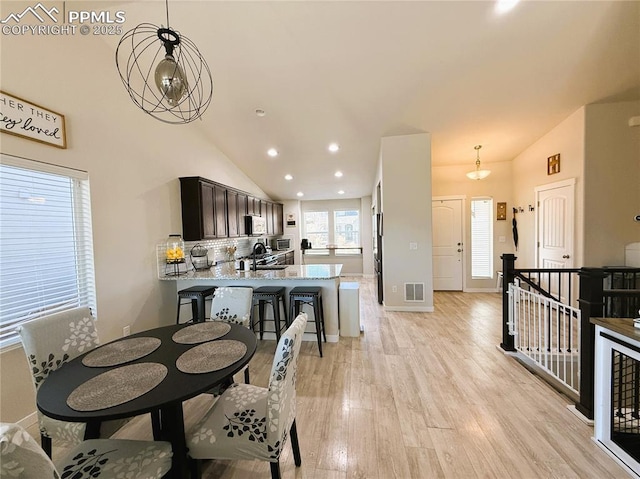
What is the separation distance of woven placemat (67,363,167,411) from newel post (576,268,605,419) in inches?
118

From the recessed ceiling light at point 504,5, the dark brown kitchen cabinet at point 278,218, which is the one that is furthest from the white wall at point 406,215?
the dark brown kitchen cabinet at point 278,218

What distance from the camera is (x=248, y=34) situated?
108 inches

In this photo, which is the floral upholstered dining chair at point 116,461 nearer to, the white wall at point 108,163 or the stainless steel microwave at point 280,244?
the white wall at point 108,163

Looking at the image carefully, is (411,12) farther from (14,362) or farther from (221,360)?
(14,362)

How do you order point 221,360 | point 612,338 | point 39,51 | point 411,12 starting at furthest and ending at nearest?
point 411,12 < point 39,51 < point 612,338 < point 221,360

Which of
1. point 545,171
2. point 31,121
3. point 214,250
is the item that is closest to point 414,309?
point 545,171

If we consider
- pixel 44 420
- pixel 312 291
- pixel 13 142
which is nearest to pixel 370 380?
pixel 312 291

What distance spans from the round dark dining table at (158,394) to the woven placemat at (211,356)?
0.03 meters

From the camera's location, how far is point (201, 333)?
1.83m

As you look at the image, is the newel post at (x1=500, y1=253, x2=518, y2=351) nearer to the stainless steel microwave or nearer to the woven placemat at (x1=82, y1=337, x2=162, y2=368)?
the woven placemat at (x1=82, y1=337, x2=162, y2=368)

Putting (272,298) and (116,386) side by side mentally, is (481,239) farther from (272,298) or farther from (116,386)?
(116,386)

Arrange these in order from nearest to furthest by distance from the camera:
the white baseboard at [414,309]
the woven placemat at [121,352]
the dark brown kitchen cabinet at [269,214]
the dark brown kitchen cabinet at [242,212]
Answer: the woven placemat at [121,352]
the white baseboard at [414,309]
the dark brown kitchen cabinet at [242,212]
the dark brown kitchen cabinet at [269,214]

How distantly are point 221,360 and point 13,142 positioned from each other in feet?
8.13

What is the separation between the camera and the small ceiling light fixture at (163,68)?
1522mm
